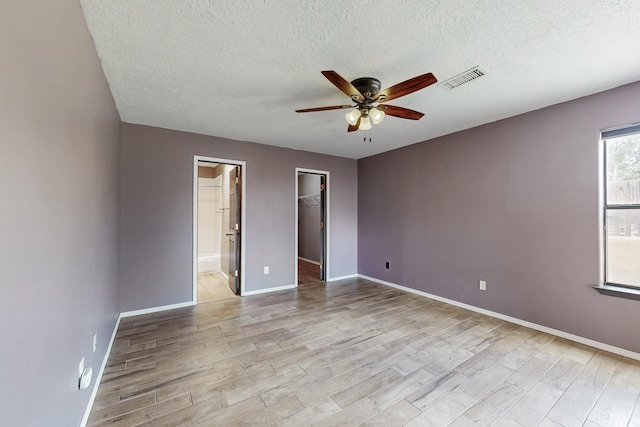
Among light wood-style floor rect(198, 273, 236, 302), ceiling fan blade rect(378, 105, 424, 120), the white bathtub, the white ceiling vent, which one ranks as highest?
the white ceiling vent

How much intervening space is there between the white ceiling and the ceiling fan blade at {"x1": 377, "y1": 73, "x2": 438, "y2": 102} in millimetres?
218

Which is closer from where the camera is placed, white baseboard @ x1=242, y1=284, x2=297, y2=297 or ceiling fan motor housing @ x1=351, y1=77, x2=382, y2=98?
ceiling fan motor housing @ x1=351, y1=77, x2=382, y2=98

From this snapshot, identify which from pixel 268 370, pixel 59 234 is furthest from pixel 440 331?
pixel 59 234

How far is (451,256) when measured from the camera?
12.9 feet

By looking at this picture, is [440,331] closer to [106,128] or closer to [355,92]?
[355,92]

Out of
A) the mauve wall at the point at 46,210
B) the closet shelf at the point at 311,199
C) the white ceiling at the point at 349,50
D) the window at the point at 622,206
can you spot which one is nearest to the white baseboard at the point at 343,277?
the closet shelf at the point at 311,199

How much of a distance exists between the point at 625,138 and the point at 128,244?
18.3 feet

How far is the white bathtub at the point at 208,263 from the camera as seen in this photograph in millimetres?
5789

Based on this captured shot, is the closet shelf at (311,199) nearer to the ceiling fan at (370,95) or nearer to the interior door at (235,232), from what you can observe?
the interior door at (235,232)

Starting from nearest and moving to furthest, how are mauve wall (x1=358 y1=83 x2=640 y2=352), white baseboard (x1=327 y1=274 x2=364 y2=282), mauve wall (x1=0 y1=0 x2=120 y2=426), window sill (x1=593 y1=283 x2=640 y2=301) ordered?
mauve wall (x1=0 y1=0 x2=120 y2=426) < window sill (x1=593 y1=283 x2=640 y2=301) < mauve wall (x1=358 y1=83 x2=640 y2=352) < white baseboard (x1=327 y1=274 x2=364 y2=282)

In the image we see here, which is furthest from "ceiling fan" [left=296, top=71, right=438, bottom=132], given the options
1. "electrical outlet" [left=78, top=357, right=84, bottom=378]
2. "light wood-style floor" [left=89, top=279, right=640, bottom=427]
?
"electrical outlet" [left=78, top=357, right=84, bottom=378]

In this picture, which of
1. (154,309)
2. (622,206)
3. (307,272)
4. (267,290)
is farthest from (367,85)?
(307,272)

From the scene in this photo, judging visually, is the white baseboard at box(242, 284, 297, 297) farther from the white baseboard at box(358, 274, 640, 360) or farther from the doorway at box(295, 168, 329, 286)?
the white baseboard at box(358, 274, 640, 360)

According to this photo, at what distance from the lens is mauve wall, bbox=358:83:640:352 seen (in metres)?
2.65
